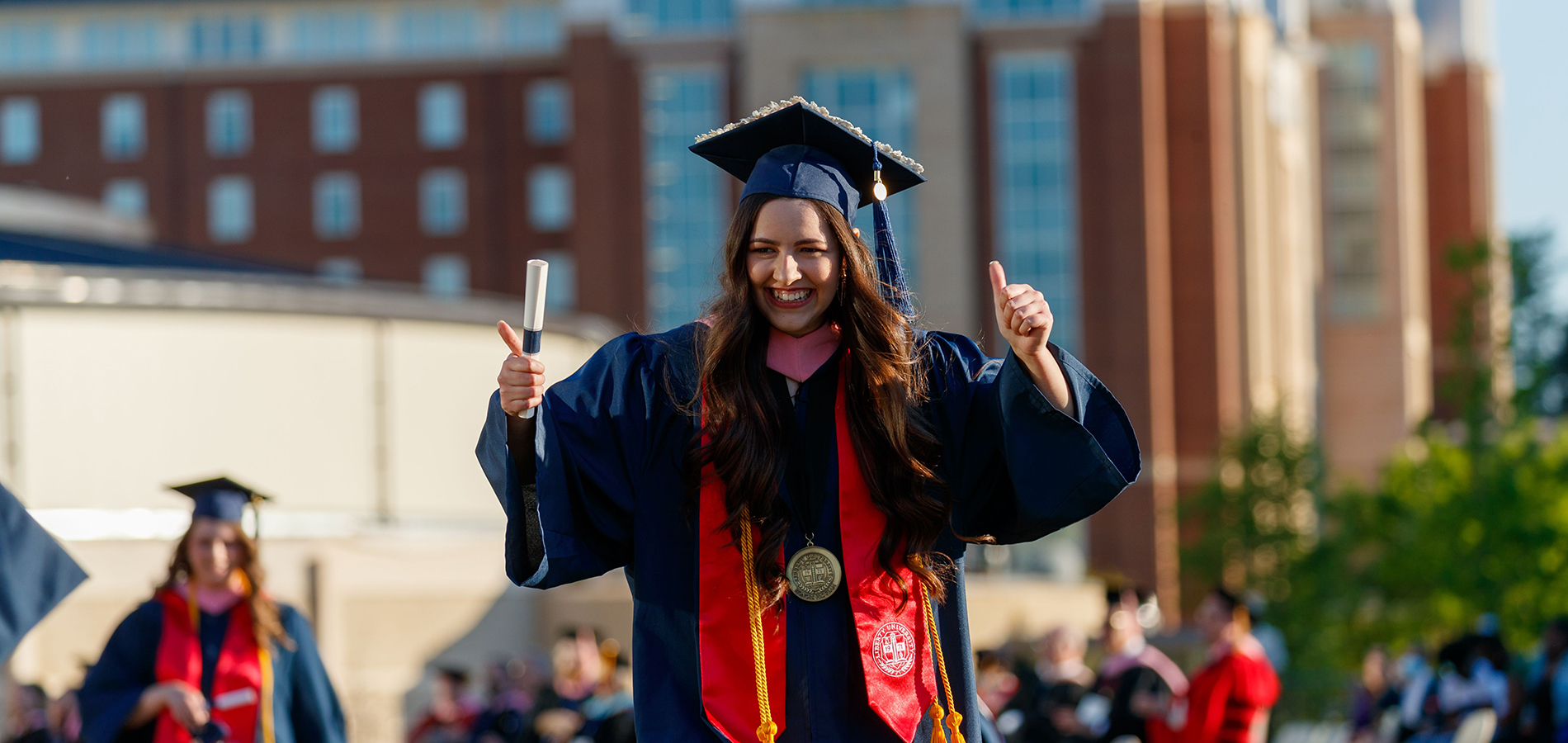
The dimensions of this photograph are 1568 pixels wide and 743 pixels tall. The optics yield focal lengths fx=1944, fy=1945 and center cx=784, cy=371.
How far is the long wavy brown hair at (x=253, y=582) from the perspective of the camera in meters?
7.03

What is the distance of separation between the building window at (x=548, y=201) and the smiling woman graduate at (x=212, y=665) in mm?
57093

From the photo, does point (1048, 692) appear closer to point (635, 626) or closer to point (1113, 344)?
point (635, 626)

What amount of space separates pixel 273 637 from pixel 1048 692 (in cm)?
663

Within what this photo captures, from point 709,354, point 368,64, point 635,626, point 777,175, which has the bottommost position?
point 635,626

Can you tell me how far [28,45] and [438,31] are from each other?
14360 mm

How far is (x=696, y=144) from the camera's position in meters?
A: 4.22

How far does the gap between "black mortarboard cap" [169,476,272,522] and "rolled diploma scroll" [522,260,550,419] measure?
12.4 ft

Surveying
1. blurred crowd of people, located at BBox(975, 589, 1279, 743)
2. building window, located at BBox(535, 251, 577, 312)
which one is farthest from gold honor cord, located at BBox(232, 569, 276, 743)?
building window, located at BBox(535, 251, 577, 312)

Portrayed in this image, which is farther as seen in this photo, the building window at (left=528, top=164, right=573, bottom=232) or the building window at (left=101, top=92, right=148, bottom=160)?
the building window at (left=101, top=92, right=148, bottom=160)

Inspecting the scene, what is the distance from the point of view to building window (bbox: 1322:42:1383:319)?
7075 centimetres

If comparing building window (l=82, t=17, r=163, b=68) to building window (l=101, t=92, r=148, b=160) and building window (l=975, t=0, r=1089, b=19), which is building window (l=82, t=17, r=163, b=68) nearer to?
building window (l=101, t=92, r=148, b=160)

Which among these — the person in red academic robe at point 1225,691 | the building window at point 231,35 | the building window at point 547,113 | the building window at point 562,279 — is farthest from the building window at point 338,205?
the person in red academic robe at point 1225,691

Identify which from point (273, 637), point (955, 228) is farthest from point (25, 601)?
point (955, 228)

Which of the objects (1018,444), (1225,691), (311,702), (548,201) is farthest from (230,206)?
(1018,444)
